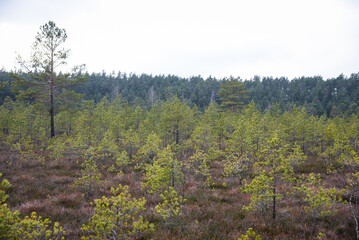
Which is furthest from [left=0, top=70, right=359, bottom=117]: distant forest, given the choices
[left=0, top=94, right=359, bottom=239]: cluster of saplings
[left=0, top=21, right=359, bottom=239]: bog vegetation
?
[left=0, top=21, right=359, bottom=239]: bog vegetation

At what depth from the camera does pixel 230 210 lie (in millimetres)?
Answer: 7434

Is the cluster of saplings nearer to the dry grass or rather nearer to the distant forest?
the dry grass

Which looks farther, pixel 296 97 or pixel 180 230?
pixel 296 97

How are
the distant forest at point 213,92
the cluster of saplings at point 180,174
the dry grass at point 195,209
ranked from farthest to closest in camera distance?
the distant forest at point 213,92 → the dry grass at point 195,209 → the cluster of saplings at point 180,174

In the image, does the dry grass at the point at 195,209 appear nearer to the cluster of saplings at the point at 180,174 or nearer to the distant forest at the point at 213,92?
the cluster of saplings at the point at 180,174

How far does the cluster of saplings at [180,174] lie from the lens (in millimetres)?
4468

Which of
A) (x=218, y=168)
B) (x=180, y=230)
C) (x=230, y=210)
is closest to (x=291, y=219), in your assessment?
(x=230, y=210)

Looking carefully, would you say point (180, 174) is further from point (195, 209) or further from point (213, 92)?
point (213, 92)

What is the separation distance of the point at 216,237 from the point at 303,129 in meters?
17.1

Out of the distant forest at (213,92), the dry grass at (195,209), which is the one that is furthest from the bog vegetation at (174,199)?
the distant forest at (213,92)

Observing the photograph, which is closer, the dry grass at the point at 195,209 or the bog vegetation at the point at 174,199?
the bog vegetation at the point at 174,199

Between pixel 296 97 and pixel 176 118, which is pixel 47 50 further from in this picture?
pixel 296 97

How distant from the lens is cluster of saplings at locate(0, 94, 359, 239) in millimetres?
4468

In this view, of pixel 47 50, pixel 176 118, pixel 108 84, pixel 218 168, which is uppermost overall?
pixel 108 84
